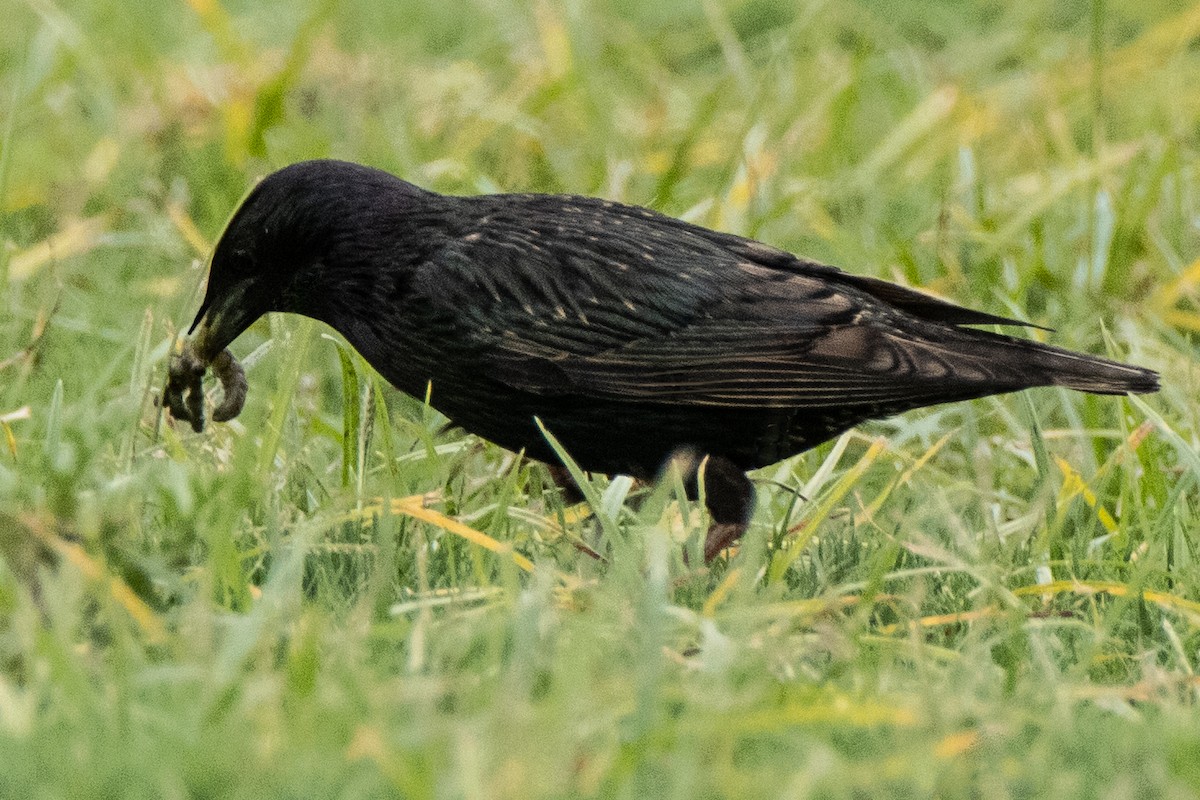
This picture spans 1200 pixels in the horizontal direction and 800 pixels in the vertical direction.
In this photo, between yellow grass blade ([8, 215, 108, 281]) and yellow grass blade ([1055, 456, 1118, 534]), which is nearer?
yellow grass blade ([1055, 456, 1118, 534])

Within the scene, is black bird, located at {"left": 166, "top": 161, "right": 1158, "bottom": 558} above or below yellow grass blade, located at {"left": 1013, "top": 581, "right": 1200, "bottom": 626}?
above

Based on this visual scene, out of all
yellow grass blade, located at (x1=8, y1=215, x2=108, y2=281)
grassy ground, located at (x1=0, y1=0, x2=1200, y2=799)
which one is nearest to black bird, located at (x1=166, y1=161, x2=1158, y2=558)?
grassy ground, located at (x1=0, y1=0, x2=1200, y2=799)

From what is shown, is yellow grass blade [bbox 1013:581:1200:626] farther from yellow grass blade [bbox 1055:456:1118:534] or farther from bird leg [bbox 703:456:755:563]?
bird leg [bbox 703:456:755:563]

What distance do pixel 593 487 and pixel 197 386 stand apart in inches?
37.7

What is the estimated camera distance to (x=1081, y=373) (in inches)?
157

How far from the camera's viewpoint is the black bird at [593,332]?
4012 mm

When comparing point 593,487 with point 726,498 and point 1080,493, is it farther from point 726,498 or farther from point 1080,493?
point 1080,493

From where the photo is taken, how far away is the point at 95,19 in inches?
333

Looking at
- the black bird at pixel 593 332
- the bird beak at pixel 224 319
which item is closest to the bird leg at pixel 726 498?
the black bird at pixel 593 332

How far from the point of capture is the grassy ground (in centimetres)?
259

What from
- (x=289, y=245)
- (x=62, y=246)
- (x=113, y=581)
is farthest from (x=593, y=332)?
(x=62, y=246)

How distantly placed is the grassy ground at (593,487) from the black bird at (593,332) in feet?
0.47

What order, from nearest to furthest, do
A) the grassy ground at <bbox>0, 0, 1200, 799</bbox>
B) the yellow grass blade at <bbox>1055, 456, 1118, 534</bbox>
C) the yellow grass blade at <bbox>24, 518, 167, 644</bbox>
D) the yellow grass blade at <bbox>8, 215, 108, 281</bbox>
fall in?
the grassy ground at <bbox>0, 0, 1200, 799</bbox>, the yellow grass blade at <bbox>24, 518, 167, 644</bbox>, the yellow grass blade at <bbox>1055, 456, 1118, 534</bbox>, the yellow grass blade at <bbox>8, 215, 108, 281</bbox>

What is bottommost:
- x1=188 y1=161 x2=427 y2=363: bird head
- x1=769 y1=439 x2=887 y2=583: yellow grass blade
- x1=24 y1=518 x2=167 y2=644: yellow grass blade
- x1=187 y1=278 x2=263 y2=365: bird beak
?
x1=24 y1=518 x2=167 y2=644: yellow grass blade
